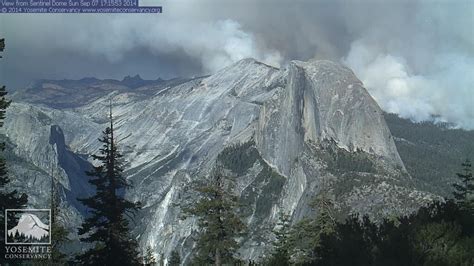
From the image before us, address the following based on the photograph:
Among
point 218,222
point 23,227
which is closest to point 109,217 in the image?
point 23,227

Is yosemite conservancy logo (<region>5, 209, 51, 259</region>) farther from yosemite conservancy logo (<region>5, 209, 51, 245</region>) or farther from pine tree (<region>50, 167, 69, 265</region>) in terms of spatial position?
pine tree (<region>50, 167, 69, 265</region>)

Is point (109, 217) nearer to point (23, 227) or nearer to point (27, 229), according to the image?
point (27, 229)

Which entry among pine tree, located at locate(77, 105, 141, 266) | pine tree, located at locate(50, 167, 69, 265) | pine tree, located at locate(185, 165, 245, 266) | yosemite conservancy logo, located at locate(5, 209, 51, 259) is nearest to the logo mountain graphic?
yosemite conservancy logo, located at locate(5, 209, 51, 259)

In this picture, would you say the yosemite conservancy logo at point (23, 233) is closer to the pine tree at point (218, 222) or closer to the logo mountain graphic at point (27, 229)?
the logo mountain graphic at point (27, 229)

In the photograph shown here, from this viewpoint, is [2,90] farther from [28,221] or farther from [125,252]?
[125,252]

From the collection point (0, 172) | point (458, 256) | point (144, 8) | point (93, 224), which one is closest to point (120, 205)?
point (93, 224)

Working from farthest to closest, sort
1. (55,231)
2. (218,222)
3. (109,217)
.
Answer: (218,222)
(55,231)
(109,217)
